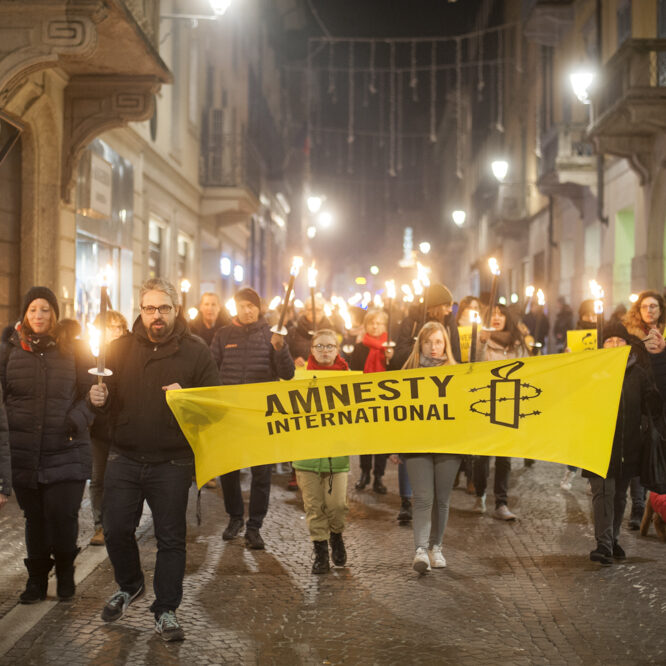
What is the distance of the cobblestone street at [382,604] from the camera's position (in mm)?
5266

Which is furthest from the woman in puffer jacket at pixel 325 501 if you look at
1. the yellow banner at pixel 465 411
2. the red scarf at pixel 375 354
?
the red scarf at pixel 375 354

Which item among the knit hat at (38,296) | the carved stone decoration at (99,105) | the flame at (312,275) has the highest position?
the carved stone decoration at (99,105)

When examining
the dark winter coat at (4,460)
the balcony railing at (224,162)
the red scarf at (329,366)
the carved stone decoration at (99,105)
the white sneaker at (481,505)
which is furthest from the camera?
the balcony railing at (224,162)

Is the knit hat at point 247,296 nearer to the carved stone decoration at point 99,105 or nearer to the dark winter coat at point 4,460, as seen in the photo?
the dark winter coat at point 4,460

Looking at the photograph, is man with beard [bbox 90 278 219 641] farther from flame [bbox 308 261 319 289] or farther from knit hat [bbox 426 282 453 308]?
flame [bbox 308 261 319 289]

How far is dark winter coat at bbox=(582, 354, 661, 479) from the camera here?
289 inches

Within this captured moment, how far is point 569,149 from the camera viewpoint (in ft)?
83.1

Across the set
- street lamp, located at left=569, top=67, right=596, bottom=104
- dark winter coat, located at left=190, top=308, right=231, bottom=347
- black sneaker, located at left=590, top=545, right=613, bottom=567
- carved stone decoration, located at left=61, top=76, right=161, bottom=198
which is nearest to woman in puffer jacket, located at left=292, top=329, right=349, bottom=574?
black sneaker, located at left=590, top=545, right=613, bottom=567

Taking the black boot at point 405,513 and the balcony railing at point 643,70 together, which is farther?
the balcony railing at point 643,70

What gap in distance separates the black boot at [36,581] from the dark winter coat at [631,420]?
379 cm

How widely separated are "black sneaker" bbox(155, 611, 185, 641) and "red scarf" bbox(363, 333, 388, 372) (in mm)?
4717

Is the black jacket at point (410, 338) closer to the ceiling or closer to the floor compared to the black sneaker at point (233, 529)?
closer to the ceiling

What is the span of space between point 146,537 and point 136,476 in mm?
2603

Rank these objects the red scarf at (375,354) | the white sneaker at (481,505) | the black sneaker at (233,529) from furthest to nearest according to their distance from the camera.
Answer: the red scarf at (375,354)
the white sneaker at (481,505)
the black sneaker at (233,529)
